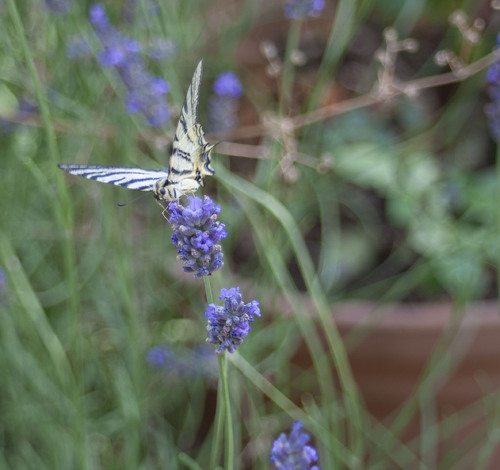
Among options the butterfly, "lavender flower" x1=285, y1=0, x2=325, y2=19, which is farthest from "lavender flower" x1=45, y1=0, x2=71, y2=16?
the butterfly

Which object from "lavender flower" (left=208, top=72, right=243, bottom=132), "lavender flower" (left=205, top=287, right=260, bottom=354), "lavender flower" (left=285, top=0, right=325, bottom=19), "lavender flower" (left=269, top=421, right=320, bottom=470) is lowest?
"lavender flower" (left=269, top=421, right=320, bottom=470)

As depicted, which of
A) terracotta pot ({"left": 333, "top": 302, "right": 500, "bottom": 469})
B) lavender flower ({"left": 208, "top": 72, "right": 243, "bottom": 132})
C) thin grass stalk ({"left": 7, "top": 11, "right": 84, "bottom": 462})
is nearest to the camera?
thin grass stalk ({"left": 7, "top": 11, "right": 84, "bottom": 462})

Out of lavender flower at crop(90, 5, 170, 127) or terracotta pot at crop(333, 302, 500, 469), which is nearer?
lavender flower at crop(90, 5, 170, 127)

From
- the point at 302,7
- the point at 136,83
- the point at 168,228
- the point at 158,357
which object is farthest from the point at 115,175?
the point at 168,228

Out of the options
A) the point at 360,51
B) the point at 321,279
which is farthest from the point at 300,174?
the point at 360,51

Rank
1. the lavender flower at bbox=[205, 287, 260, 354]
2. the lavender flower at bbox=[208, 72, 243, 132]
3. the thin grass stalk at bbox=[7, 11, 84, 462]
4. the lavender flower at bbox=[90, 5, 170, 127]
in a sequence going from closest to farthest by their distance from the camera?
the lavender flower at bbox=[205, 287, 260, 354] → the thin grass stalk at bbox=[7, 11, 84, 462] → the lavender flower at bbox=[90, 5, 170, 127] → the lavender flower at bbox=[208, 72, 243, 132]

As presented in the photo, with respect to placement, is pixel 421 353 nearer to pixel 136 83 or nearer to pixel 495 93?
pixel 495 93

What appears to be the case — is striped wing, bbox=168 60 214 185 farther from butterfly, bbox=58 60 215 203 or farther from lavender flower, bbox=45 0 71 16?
lavender flower, bbox=45 0 71 16

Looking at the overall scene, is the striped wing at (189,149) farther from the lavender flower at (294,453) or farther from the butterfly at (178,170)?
the lavender flower at (294,453)
